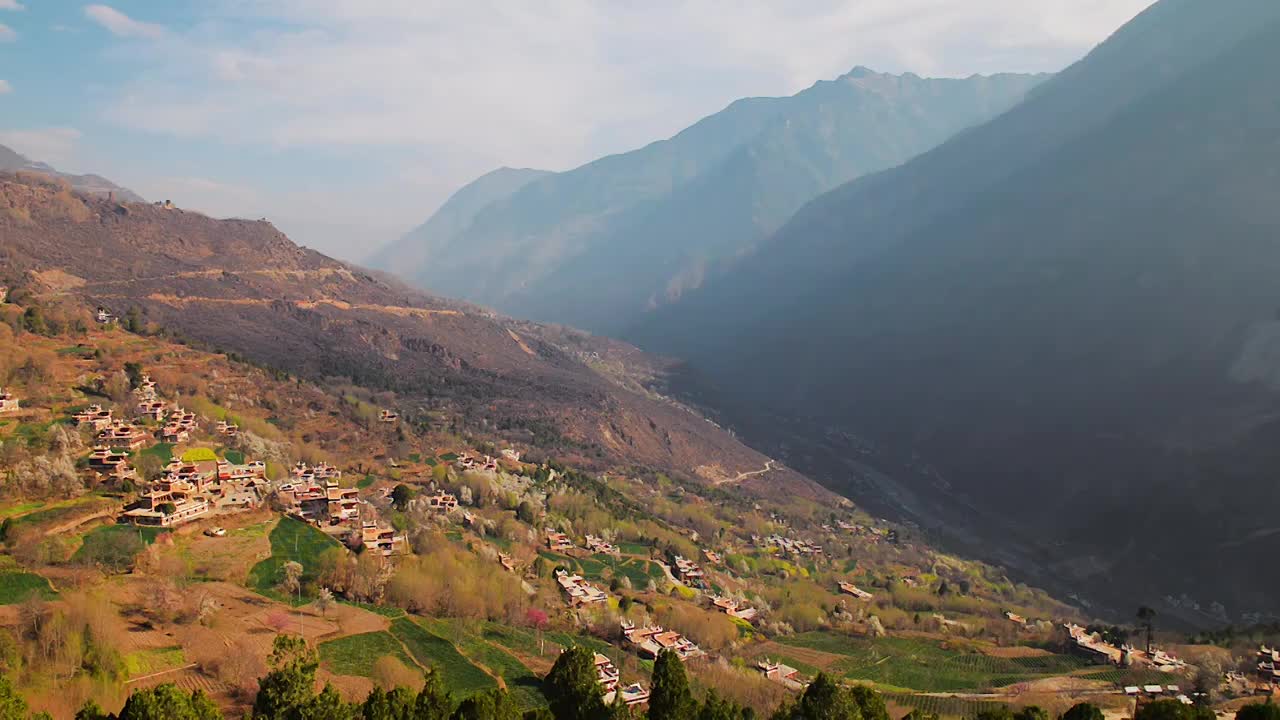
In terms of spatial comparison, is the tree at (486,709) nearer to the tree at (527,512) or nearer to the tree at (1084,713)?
the tree at (1084,713)

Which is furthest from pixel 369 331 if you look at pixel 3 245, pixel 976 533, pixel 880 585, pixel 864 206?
pixel 864 206

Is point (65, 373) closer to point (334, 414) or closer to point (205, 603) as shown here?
point (334, 414)

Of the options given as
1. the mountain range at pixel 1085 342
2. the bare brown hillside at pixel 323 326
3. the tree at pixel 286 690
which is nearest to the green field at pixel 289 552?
the tree at pixel 286 690

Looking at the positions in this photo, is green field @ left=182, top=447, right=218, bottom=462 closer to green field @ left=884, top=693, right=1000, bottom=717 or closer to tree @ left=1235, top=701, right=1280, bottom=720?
green field @ left=884, top=693, right=1000, bottom=717

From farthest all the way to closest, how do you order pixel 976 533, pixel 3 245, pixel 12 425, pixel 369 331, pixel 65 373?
pixel 369 331 < pixel 976 533 < pixel 3 245 < pixel 65 373 < pixel 12 425

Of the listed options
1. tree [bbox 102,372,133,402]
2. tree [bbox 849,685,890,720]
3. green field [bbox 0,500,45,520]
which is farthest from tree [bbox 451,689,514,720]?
tree [bbox 102,372,133,402]

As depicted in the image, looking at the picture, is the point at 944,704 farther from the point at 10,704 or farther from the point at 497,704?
the point at 10,704

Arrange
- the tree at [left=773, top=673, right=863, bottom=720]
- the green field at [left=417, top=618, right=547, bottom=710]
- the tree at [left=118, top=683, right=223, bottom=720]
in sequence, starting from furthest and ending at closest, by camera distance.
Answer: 1. the green field at [left=417, top=618, right=547, bottom=710]
2. the tree at [left=773, top=673, right=863, bottom=720]
3. the tree at [left=118, top=683, right=223, bottom=720]
